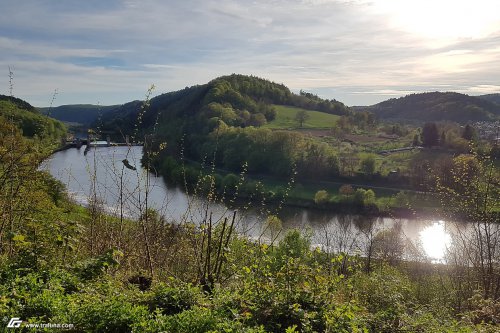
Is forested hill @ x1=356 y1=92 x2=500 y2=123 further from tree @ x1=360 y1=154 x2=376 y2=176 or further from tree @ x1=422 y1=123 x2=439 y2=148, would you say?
tree @ x1=360 y1=154 x2=376 y2=176

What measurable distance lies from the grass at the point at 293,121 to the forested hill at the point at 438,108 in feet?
184

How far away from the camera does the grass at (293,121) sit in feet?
309

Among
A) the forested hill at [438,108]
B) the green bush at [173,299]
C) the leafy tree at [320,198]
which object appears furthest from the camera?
the forested hill at [438,108]

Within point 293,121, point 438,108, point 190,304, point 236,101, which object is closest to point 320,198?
point 190,304

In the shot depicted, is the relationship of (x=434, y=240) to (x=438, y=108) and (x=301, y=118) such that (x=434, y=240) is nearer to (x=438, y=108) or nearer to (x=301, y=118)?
(x=301, y=118)

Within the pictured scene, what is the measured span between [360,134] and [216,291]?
302ft

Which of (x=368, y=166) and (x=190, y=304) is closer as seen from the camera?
(x=190, y=304)

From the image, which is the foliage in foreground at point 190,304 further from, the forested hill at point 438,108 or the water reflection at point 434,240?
the forested hill at point 438,108

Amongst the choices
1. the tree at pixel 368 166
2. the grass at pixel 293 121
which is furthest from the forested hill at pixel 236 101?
the tree at pixel 368 166

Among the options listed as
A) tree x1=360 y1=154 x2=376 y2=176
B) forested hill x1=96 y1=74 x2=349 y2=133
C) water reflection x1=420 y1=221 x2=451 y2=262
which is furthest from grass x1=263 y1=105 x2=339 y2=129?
water reflection x1=420 y1=221 x2=451 y2=262

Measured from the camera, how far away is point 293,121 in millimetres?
98875

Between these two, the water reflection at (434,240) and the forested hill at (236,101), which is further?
the forested hill at (236,101)

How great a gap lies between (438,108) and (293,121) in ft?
266

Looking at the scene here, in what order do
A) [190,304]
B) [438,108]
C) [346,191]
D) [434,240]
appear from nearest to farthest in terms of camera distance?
[190,304] → [434,240] → [346,191] → [438,108]
